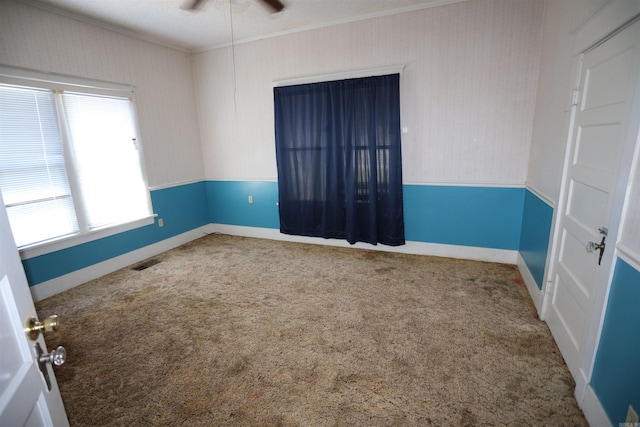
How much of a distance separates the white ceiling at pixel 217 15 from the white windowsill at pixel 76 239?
2.18 meters

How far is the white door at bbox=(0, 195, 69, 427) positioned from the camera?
0.68 metres

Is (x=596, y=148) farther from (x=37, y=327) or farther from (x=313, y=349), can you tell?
(x=37, y=327)

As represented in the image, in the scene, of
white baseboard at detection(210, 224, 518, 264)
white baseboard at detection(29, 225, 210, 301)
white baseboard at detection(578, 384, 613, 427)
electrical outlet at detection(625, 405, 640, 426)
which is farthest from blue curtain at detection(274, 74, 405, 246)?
electrical outlet at detection(625, 405, 640, 426)

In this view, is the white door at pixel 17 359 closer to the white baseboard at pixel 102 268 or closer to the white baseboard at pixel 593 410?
the white baseboard at pixel 593 410

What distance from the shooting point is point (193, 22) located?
11.2ft

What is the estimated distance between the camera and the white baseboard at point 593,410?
55.1 inches

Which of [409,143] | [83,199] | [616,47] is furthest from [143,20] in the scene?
[616,47]

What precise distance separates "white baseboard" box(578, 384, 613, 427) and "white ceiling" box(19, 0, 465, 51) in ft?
11.2

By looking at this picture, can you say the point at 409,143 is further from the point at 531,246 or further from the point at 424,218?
the point at 531,246

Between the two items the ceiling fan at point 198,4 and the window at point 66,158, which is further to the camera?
the window at point 66,158

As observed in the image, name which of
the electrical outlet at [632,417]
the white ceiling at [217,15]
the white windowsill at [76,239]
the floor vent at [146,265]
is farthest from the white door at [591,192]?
the white windowsill at [76,239]

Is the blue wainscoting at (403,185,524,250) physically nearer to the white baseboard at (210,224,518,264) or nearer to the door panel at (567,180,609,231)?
the white baseboard at (210,224,518,264)

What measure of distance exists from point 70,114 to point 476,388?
13.8 ft

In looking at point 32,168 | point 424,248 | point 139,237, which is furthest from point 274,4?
point 139,237
